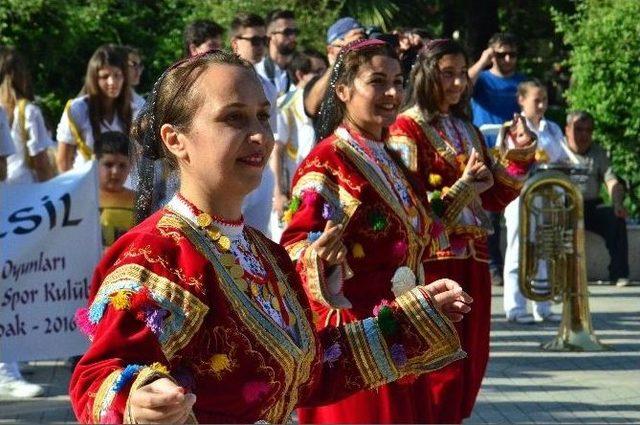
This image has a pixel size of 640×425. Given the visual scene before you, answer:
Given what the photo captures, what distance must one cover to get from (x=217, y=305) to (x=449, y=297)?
62cm

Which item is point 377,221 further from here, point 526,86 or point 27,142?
point 526,86

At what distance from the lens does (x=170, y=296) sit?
10.9 feet

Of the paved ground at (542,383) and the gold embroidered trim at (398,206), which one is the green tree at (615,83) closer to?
the paved ground at (542,383)

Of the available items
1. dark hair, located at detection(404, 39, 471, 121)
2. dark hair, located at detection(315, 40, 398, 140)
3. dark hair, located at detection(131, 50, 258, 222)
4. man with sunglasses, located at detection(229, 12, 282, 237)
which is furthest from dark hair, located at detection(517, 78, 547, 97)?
dark hair, located at detection(131, 50, 258, 222)

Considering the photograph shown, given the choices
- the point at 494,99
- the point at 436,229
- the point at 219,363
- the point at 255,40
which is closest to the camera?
the point at 219,363

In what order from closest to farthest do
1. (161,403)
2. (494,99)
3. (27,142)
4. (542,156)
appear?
(161,403)
(27,142)
(542,156)
(494,99)

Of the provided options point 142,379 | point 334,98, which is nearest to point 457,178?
point 334,98

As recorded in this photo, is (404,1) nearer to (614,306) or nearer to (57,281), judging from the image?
(614,306)

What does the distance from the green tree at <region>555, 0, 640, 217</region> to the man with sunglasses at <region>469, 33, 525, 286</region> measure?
3634 mm

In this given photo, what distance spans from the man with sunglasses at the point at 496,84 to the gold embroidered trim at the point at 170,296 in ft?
27.4

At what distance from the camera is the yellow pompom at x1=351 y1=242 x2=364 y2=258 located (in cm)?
583

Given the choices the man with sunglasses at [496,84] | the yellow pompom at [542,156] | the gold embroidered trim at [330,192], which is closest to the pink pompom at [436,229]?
the gold embroidered trim at [330,192]

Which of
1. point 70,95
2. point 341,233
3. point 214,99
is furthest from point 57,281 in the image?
point 70,95

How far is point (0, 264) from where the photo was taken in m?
8.02
